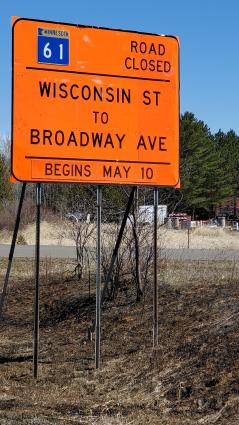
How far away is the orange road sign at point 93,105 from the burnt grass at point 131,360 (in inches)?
72.4

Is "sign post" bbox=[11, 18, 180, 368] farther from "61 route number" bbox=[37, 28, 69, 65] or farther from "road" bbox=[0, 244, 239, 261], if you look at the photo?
"road" bbox=[0, 244, 239, 261]

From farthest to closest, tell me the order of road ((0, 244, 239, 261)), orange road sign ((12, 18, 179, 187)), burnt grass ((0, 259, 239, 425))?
road ((0, 244, 239, 261)) → orange road sign ((12, 18, 179, 187)) → burnt grass ((0, 259, 239, 425))

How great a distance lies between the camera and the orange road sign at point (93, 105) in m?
7.39

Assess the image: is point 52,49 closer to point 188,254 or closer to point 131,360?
point 131,360

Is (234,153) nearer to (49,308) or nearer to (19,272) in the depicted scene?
(19,272)

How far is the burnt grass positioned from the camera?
572 centimetres

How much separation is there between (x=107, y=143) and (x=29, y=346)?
305 cm

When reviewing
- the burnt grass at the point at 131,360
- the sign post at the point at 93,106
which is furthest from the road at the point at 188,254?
the sign post at the point at 93,106

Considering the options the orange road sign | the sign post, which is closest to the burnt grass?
the sign post

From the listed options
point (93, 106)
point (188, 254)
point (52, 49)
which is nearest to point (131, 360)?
point (93, 106)

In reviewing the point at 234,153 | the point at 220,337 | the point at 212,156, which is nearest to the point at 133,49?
the point at 220,337

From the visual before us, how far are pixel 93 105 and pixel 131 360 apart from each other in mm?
2780

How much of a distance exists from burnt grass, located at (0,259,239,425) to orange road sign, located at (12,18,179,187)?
184 centimetres

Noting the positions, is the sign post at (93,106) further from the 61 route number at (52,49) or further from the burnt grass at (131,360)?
the burnt grass at (131,360)
